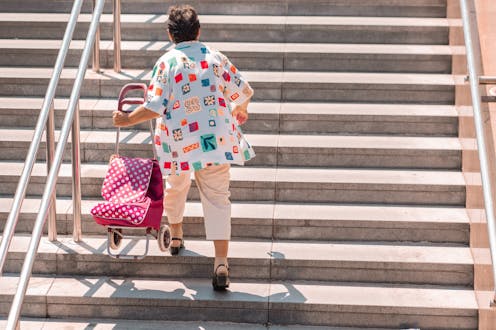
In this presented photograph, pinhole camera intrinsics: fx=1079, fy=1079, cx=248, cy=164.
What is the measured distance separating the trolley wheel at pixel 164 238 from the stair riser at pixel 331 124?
131 centimetres

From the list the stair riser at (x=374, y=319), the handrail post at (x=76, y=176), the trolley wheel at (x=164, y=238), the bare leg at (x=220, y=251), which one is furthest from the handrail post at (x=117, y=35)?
the stair riser at (x=374, y=319)

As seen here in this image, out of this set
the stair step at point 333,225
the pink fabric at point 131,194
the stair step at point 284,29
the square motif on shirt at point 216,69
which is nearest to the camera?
the pink fabric at point 131,194

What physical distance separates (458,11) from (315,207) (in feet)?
6.70

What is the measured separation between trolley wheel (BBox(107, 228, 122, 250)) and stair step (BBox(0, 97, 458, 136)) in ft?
4.19

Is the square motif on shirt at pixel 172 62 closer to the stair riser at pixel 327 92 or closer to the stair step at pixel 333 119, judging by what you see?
the stair step at pixel 333 119

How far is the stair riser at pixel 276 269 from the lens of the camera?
665 centimetres

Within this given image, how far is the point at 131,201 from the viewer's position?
6.32 meters

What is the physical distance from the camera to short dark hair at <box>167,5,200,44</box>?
6.34m

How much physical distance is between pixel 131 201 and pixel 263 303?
0.98m

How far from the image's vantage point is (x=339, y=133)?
303 inches

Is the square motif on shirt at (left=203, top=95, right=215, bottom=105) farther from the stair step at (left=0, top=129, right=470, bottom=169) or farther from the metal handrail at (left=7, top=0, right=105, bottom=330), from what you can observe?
the stair step at (left=0, top=129, right=470, bottom=169)

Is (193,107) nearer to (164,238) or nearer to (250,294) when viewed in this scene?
(164,238)

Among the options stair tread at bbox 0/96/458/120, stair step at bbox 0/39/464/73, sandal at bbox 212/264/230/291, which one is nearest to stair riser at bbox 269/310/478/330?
sandal at bbox 212/264/230/291

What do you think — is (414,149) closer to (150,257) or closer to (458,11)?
(458,11)
